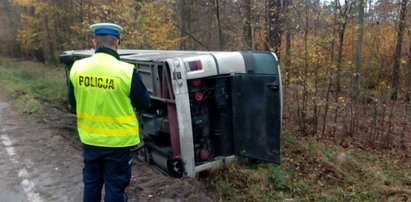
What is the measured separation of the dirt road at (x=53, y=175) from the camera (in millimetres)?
4566

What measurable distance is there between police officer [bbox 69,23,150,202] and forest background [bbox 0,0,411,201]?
7.27 feet

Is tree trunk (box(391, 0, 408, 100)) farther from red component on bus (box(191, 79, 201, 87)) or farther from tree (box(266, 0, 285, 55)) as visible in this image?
red component on bus (box(191, 79, 201, 87))

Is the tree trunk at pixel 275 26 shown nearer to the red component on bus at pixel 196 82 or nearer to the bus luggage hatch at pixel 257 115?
the bus luggage hatch at pixel 257 115

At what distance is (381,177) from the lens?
645 cm

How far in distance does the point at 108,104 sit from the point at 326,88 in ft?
22.2

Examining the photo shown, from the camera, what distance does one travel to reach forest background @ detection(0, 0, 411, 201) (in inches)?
240

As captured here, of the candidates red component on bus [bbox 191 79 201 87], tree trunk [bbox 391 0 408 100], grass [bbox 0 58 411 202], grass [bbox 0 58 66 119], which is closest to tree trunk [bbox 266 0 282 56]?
grass [bbox 0 58 411 202]

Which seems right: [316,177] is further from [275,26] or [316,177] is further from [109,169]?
[275,26]

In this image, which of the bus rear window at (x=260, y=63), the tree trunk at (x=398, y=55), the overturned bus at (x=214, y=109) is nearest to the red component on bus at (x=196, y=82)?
the overturned bus at (x=214, y=109)

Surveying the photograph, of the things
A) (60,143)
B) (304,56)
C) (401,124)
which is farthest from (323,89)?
(60,143)

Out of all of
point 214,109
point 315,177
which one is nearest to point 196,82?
point 214,109

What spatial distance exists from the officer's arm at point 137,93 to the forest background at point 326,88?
2341 mm

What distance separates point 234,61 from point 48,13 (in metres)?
23.3

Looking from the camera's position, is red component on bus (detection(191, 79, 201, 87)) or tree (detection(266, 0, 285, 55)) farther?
tree (detection(266, 0, 285, 55))
